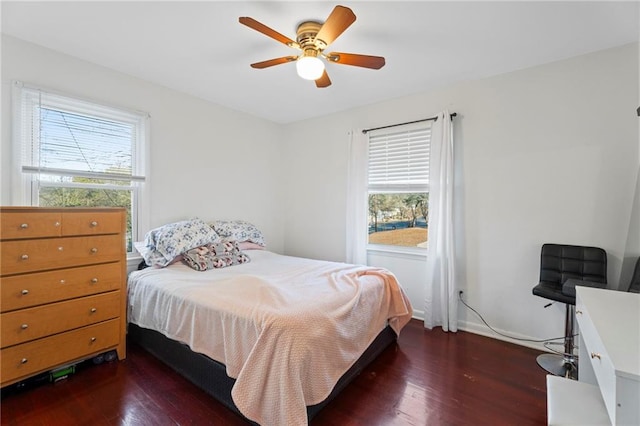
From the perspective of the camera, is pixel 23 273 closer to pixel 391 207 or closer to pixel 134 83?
pixel 134 83

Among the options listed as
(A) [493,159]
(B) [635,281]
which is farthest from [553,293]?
(A) [493,159]

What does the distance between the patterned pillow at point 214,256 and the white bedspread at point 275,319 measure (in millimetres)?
91

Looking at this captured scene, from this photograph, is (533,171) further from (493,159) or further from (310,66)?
(310,66)

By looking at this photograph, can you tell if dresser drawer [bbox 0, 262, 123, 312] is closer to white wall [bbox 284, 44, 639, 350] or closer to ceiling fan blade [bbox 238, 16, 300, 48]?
ceiling fan blade [bbox 238, 16, 300, 48]

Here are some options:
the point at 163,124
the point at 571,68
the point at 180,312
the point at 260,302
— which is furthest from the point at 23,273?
the point at 571,68

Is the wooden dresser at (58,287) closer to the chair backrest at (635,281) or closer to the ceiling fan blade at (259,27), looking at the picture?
the ceiling fan blade at (259,27)

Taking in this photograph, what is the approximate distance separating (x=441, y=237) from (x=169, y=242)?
266cm

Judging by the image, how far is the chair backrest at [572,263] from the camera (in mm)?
2191

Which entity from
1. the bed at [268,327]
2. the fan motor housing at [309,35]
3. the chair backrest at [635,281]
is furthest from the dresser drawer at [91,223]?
the chair backrest at [635,281]

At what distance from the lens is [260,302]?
1721mm

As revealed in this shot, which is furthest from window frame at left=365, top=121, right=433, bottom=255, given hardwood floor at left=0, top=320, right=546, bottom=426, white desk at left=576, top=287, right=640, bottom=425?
white desk at left=576, top=287, right=640, bottom=425

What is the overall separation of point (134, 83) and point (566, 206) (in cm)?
414

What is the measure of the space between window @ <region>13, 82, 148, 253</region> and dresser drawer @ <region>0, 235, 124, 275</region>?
60 cm

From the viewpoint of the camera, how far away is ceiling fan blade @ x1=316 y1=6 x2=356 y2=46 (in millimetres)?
1537
